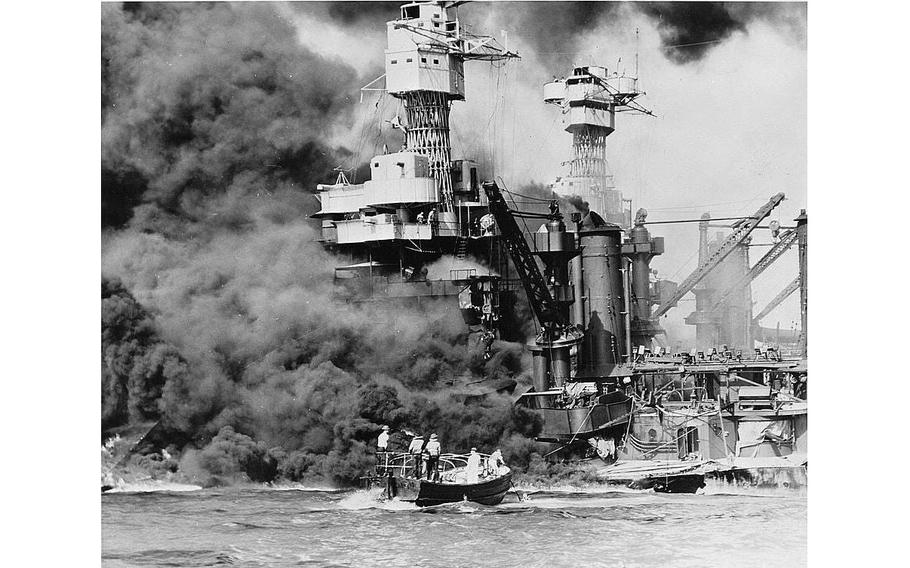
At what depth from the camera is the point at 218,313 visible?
11602 mm

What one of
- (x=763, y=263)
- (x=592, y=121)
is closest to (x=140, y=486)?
(x=592, y=121)

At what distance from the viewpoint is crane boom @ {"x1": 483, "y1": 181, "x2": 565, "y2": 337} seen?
37.7 ft

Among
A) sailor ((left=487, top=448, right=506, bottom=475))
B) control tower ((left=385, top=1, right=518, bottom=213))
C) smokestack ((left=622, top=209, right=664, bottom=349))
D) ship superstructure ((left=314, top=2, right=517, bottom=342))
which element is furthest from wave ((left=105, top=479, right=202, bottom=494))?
smokestack ((left=622, top=209, right=664, bottom=349))

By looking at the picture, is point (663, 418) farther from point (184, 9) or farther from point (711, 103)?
point (184, 9)

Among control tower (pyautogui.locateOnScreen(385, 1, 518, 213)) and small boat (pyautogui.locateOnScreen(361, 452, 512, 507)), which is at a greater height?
control tower (pyautogui.locateOnScreen(385, 1, 518, 213))

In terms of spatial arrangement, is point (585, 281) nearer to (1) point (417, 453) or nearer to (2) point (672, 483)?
(2) point (672, 483)

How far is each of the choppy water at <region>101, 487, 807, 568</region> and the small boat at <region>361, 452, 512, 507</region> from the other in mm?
93

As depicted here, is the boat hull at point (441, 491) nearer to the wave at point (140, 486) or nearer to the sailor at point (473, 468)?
the sailor at point (473, 468)

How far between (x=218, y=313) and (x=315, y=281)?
0.84 meters

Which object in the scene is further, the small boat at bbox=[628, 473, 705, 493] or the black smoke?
the small boat at bbox=[628, 473, 705, 493]

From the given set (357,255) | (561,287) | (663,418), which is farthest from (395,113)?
(663,418)

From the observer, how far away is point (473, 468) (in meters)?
11.5

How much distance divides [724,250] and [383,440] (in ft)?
10.8

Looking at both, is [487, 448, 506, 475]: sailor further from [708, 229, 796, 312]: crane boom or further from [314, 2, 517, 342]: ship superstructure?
[708, 229, 796, 312]: crane boom
